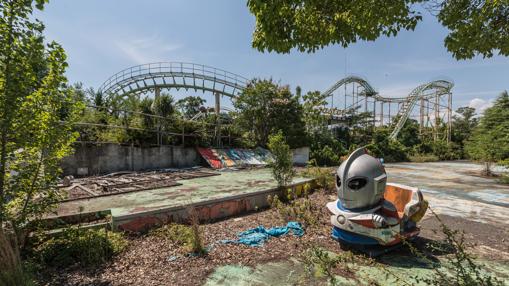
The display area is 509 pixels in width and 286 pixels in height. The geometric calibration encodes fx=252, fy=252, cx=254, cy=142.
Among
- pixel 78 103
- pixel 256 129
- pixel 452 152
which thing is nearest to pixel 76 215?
pixel 78 103

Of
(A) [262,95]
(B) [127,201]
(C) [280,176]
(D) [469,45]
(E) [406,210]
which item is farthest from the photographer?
(A) [262,95]

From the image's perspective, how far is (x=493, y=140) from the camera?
1373cm

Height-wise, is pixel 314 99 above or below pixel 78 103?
above

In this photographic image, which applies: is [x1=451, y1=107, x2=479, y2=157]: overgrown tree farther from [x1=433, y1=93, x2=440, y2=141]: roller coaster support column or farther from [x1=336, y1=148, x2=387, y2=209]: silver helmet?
[x1=336, y1=148, x2=387, y2=209]: silver helmet

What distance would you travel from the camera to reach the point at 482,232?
194 inches

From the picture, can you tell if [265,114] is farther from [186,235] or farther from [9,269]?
[9,269]

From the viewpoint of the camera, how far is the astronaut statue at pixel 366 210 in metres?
3.62

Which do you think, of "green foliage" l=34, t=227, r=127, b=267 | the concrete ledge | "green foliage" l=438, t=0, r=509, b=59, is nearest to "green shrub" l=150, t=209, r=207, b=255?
the concrete ledge

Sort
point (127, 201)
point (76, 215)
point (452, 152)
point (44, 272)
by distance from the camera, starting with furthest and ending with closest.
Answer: point (452, 152) → point (127, 201) → point (76, 215) → point (44, 272)

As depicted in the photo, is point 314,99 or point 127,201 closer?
point 127,201

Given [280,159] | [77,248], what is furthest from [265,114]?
[77,248]

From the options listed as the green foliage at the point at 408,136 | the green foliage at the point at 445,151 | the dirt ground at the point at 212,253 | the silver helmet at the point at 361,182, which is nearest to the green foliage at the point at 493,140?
the green foliage at the point at 445,151

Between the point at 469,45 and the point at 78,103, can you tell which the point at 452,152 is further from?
the point at 78,103

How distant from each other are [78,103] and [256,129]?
47.0 ft
